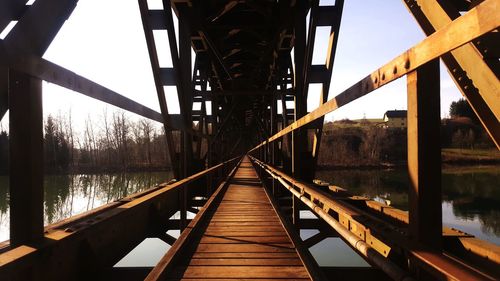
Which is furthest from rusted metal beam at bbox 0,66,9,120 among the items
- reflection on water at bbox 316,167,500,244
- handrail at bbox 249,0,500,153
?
reflection on water at bbox 316,167,500,244

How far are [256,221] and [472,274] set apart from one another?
4646 millimetres

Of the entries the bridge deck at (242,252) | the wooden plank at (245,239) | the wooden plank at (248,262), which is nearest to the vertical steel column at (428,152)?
the bridge deck at (242,252)

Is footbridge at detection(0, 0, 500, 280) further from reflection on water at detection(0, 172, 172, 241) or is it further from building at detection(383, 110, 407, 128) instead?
building at detection(383, 110, 407, 128)

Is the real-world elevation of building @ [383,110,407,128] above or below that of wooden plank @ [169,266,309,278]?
above

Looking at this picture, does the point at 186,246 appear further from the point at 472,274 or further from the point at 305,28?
the point at 305,28

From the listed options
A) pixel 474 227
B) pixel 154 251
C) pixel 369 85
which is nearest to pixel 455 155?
pixel 474 227

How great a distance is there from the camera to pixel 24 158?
5.46 ft

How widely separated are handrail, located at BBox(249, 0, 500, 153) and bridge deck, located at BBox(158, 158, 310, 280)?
1.83 m

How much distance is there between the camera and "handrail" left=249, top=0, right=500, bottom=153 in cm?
112

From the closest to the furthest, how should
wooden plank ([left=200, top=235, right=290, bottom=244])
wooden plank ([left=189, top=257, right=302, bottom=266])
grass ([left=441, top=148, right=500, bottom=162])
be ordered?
wooden plank ([left=189, top=257, right=302, bottom=266]), wooden plank ([left=200, top=235, right=290, bottom=244]), grass ([left=441, top=148, right=500, bottom=162])

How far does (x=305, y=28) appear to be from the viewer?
264 inches

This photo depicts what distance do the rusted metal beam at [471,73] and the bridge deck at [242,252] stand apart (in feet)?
6.69

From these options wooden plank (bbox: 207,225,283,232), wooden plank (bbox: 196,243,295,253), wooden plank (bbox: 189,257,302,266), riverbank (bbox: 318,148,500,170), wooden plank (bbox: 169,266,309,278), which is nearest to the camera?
wooden plank (bbox: 169,266,309,278)

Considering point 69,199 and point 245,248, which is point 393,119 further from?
point 245,248
